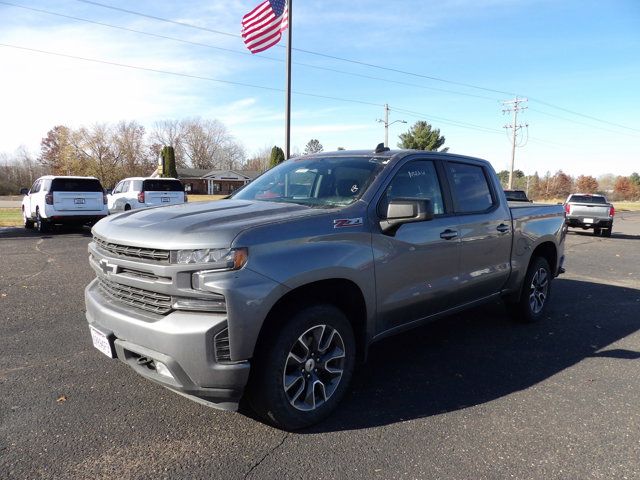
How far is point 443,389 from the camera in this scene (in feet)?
12.2

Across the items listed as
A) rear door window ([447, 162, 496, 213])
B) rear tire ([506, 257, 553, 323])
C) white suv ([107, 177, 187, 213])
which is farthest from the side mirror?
white suv ([107, 177, 187, 213])

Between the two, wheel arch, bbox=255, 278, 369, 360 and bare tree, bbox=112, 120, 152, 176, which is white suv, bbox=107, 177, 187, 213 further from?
bare tree, bbox=112, 120, 152, 176

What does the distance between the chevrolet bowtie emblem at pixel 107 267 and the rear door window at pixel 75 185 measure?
12750 mm

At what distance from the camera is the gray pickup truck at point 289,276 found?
2617 mm

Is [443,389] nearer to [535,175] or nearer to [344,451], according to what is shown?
[344,451]

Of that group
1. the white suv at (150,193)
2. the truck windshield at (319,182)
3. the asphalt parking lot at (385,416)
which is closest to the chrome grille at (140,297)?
the asphalt parking lot at (385,416)

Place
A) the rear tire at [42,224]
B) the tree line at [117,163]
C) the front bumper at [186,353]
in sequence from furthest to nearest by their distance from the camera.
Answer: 1. the tree line at [117,163]
2. the rear tire at [42,224]
3. the front bumper at [186,353]

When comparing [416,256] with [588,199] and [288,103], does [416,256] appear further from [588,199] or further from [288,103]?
[588,199]

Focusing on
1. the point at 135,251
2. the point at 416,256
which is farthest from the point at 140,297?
the point at 416,256

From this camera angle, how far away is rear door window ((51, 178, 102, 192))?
14197 mm

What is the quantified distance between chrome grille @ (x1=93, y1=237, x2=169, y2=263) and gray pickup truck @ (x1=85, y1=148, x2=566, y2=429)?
0.04 feet

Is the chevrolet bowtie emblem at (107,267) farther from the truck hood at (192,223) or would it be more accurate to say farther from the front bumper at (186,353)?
the front bumper at (186,353)

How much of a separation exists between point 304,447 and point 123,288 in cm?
155

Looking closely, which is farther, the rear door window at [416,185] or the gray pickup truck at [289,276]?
the rear door window at [416,185]
